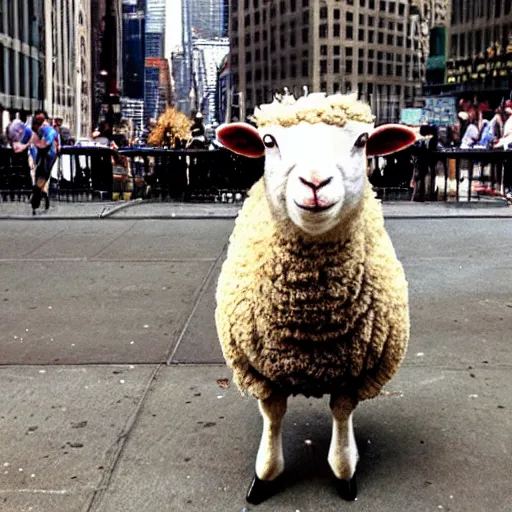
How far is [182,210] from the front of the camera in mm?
12188

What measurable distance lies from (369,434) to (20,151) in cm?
1255

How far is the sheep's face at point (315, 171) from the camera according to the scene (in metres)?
2.45

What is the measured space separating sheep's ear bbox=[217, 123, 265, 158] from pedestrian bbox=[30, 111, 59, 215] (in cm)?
944

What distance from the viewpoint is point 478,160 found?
1394 centimetres

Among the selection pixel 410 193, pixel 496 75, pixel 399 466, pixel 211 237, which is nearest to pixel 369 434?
pixel 399 466

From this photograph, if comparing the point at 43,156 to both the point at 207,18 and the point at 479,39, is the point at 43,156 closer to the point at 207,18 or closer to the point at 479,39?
the point at 207,18

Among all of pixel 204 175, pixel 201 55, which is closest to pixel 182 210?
pixel 204 175

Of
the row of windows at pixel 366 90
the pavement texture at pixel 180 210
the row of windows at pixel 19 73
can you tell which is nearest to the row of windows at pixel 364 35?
the row of windows at pixel 366 90

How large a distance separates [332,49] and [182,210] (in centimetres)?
877

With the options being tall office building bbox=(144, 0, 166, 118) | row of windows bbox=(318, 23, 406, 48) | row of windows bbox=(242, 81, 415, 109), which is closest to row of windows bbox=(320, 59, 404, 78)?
row of windows bbox=(242, 81, 415, 109)

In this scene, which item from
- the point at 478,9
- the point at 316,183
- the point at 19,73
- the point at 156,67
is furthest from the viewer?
the point at 19,73

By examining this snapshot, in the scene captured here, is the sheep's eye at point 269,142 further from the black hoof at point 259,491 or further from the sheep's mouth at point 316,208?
the black hoof at point 259,491

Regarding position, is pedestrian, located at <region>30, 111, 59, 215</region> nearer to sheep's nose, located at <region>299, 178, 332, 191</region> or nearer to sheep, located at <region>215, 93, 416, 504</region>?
sheep, located at <region>215, 93, 416, 504</region>

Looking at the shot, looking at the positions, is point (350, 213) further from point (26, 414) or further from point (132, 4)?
point (132, 4)
